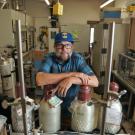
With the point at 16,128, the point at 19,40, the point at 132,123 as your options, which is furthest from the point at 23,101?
the point at 132,123

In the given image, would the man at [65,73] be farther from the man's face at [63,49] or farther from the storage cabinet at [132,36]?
the storage cabinet at [132,36]

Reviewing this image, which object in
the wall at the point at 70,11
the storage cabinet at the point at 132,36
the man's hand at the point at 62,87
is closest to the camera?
the man's hand at the point at 62,87

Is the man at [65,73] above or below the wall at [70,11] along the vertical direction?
below

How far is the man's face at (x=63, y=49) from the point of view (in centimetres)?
132

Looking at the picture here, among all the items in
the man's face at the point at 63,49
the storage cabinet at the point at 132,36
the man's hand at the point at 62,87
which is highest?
the storage cabinet at the point at 132,36

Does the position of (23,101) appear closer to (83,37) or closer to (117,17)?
(117,17)

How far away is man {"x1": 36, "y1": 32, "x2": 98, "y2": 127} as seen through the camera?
113 centimetres

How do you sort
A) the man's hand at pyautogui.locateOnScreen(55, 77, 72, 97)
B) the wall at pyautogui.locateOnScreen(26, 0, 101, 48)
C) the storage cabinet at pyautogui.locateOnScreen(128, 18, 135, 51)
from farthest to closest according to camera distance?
the wall at pyautogui.locateOnScreen(26, 0, 101, 48) < the storage cabinet at pyautogui.locateOnScreen(128, 18, 135, 51) < the man's hand at pyautogui.locateOnScreen(55, 77, 72, 97)

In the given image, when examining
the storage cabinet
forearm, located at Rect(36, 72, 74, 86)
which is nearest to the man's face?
forearm, located at Rect(36, 72, 74, 86)

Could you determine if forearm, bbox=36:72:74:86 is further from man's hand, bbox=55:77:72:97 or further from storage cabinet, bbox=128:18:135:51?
storage cabinet, bbox=128:18:135:51

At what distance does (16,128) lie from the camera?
37.5 inches

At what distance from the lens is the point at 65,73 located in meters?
1.21

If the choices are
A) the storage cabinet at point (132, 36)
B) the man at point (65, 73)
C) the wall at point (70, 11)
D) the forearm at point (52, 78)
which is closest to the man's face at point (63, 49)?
the man at point (65, 73)

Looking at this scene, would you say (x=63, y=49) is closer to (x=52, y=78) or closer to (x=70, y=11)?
(x=52, y=78)
